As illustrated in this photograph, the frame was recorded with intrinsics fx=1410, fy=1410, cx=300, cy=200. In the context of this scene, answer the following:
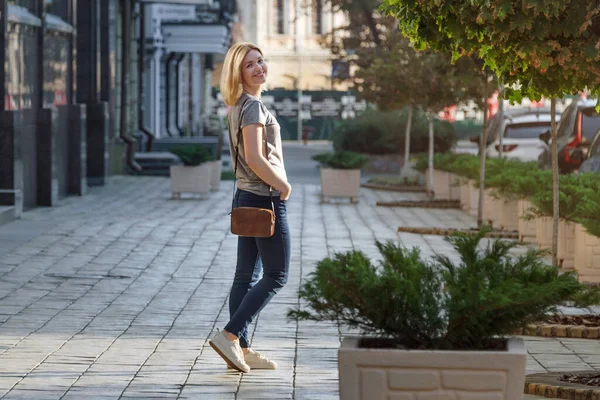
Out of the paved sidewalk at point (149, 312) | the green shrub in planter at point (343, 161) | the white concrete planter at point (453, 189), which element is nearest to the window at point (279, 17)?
the green shrub in planter at point (343, 161)

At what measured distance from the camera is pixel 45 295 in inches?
443

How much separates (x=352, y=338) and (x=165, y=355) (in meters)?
3.01

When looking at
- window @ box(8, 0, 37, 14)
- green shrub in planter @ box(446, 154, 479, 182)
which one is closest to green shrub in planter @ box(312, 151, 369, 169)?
green shrub in planter @ box(446, 154, 479, 182)

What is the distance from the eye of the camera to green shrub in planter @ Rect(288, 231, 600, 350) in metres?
5.54

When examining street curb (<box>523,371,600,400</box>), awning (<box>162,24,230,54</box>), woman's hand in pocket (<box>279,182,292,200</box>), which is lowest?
street curb (<box>523,371,600,400</box>)

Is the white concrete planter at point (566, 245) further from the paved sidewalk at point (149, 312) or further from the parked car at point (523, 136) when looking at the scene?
the parked car at point (523, 136)

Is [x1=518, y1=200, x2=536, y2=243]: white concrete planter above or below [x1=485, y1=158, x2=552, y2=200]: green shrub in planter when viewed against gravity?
below

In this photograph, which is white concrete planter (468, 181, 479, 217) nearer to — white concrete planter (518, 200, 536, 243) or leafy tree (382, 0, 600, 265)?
white concrete planter (518, 200, 536, 243)

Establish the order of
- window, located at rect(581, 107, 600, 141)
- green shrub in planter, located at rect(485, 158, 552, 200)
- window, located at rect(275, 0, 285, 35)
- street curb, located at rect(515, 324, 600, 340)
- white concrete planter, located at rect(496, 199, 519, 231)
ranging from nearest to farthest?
1. street curb, located at rect(515, 324, 600, 340)
2. green shrub in planter, located at rect(485, 158, 552, 200)
3. white concrete planter, located at rect(496, 199, 519, 231)
4. window, located at rect(581, 107, 600, 141)
5. window, located at rect(275, 0, 285, 35)

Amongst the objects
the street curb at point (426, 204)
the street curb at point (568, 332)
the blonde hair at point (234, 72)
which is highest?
the blonde hair at point (234, 72)

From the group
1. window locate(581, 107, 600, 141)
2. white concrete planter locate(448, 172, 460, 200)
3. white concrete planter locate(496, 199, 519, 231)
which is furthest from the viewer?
window locate(581, 107, 600, 141)

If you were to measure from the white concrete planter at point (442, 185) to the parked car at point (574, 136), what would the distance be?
1.81 meters

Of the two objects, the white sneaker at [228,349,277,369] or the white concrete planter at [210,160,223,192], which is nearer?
the white sneaker at [228,349,277,369]

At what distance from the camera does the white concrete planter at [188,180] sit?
949 inches
